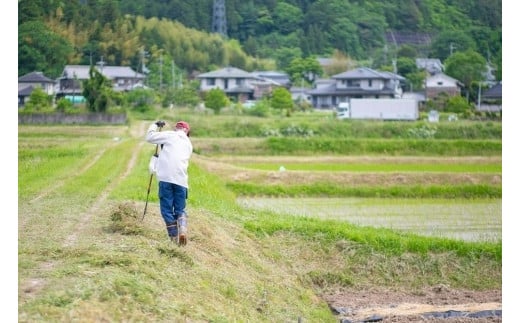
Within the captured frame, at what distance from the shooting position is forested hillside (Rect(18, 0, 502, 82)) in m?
19.2

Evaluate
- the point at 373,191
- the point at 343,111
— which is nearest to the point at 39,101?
the point at 373,191

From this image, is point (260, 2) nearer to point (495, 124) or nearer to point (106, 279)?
point (495, 124)

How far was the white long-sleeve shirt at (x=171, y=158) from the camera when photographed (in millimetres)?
8586

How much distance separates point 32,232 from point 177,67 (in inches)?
1342

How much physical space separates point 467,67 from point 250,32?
39.6 feet

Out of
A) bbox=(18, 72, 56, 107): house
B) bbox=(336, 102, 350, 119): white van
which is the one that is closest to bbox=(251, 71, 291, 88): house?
bbox=(336, 102, 350, 119): white van

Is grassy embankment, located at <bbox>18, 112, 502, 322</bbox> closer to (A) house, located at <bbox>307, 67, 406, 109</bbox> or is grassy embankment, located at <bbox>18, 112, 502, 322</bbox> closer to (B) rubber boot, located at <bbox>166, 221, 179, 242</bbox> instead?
(B) rubber boot, located at <bbox>166, 221, 179, 242</bbox>

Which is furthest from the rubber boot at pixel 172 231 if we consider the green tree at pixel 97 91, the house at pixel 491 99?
the house at pixel 491 99

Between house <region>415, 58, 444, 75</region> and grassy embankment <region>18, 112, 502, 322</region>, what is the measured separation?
100 feet

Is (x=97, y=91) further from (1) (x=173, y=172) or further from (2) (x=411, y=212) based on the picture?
(1) (x=173, y=172)

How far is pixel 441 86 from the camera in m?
44.6

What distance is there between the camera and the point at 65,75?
Answer: 73.6 ft

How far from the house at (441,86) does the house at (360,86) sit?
1.48 metres

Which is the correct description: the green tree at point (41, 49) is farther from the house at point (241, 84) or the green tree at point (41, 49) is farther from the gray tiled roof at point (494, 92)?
the house at point (241, 84)
